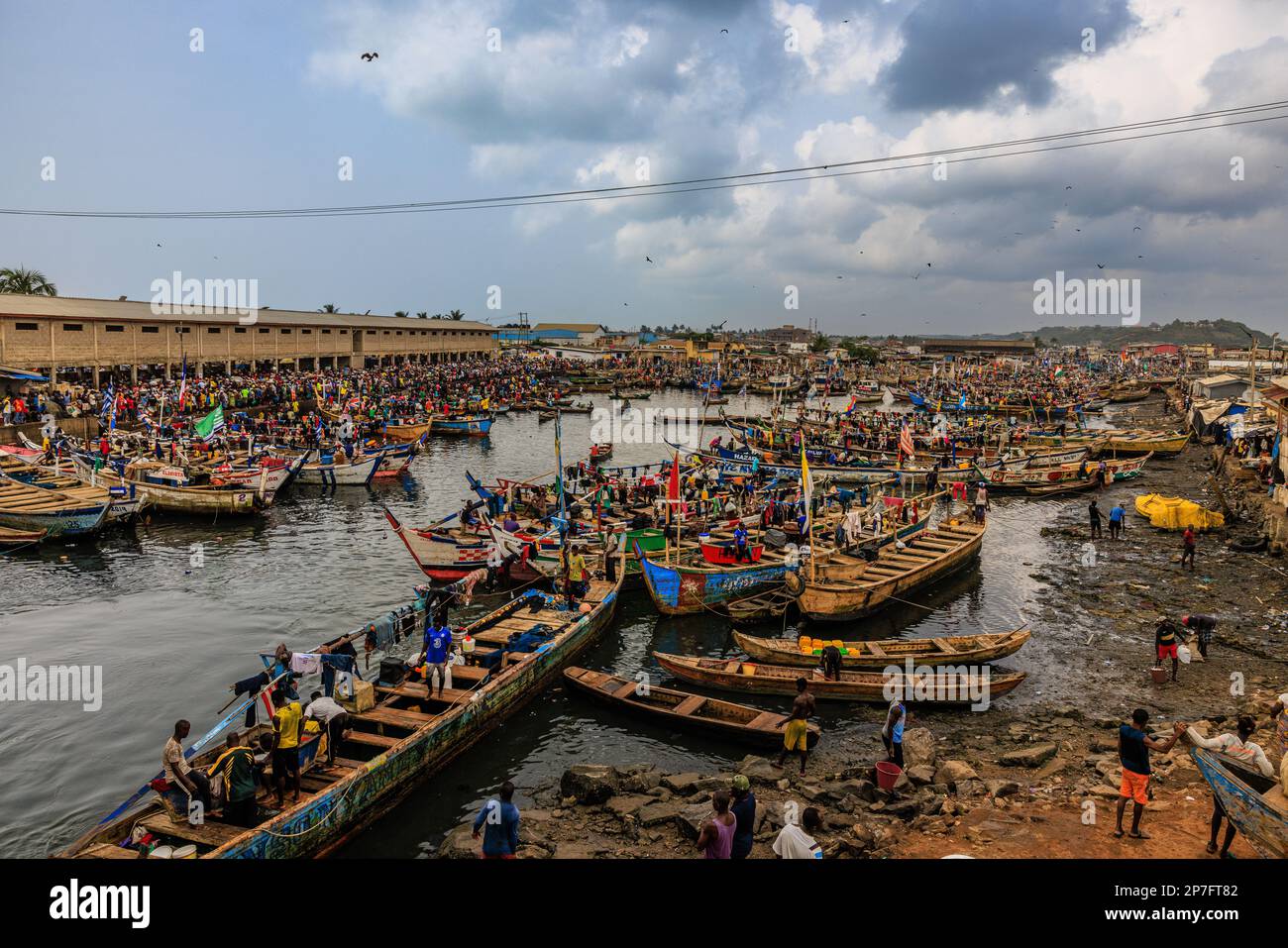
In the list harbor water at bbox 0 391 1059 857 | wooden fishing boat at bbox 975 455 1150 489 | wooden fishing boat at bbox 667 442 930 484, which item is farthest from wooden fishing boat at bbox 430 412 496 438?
wooden fishing boat at bbox 975 455 1150 489

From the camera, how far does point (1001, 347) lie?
173m

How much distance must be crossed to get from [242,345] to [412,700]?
5254 cm

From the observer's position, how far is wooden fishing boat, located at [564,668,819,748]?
541 inches

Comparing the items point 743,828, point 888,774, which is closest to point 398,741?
point 743,828

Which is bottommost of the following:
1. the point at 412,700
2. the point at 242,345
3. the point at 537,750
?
the point at 537,750

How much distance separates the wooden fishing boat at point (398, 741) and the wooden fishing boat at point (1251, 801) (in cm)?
1087

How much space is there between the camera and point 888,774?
11547 millimetres

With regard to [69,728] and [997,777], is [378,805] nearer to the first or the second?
[69,728]

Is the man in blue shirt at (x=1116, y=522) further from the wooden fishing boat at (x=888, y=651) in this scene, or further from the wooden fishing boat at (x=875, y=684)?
the wooden fishing boat at (x=875, y=684)

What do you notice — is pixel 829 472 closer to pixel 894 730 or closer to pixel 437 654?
pixel 894 730

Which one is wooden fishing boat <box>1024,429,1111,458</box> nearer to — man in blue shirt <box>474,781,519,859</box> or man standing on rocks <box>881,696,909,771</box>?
man standing on rocks <box>881,696,909,771</box>

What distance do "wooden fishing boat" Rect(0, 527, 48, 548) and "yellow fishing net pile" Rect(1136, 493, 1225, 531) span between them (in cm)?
4200

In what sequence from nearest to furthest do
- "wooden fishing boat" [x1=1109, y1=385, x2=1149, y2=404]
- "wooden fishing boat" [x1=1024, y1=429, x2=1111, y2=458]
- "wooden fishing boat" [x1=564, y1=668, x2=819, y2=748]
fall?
"wooden fishing boat" [x1=564, y1=668, x2=819, y2=748] < "wooden fishing boat" [x1=1024, y1=429, x2=1111, y2=458] < "wooden fishing boat" [x1=1109, y1=385, x2=1149, y2=404]

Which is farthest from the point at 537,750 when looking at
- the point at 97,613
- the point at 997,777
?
the point at 97,613
